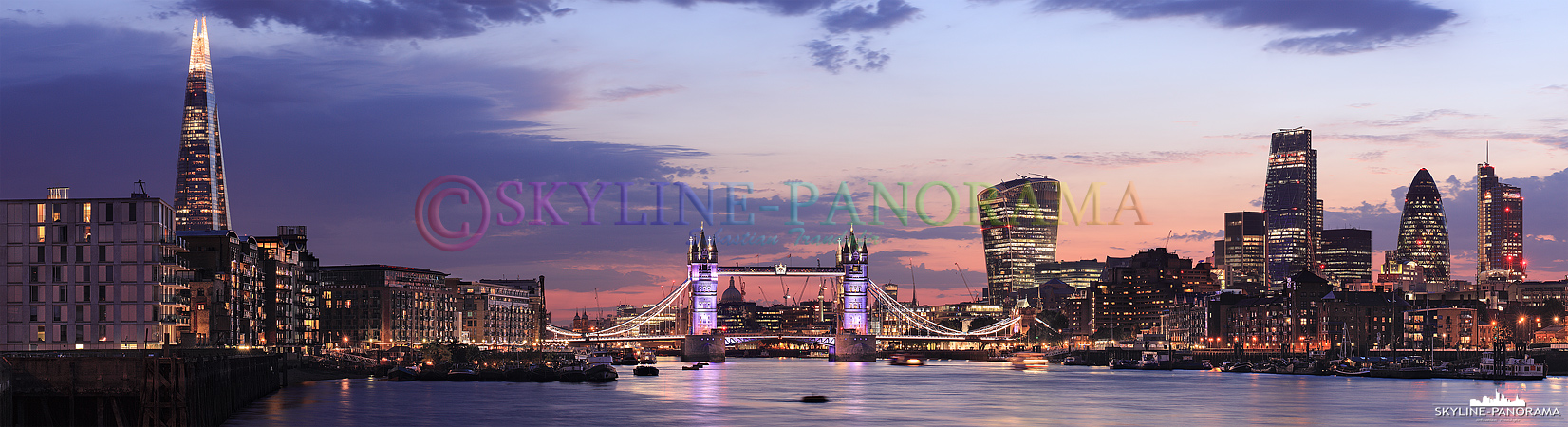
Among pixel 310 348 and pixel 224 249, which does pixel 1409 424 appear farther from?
pixel 310 348

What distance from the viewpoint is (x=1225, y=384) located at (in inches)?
5925

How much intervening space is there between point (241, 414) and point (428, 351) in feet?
280

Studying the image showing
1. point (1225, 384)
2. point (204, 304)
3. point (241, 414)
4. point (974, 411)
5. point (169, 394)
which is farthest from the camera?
point (1225, 384)

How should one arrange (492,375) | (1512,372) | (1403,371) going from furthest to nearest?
(1403,371)
(1512,372)
(492,375)

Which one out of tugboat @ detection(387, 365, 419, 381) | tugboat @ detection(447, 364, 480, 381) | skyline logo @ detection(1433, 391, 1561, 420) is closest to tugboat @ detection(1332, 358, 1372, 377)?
skyline logo @ detection(1433, 391, 1561, 420)

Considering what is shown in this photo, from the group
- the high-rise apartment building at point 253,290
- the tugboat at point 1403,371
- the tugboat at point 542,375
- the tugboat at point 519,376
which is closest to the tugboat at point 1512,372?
the tugboat at point 1403,371

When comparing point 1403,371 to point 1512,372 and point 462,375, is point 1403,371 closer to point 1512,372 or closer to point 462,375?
point 1512,372

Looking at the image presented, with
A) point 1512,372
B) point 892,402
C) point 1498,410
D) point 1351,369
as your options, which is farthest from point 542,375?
point 1512,372

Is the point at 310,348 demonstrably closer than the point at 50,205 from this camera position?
No

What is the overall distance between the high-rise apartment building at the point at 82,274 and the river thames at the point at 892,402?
8.65 meters

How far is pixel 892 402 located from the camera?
373 ft

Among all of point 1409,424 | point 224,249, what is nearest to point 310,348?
point 224,249

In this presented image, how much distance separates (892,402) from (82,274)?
54542mm

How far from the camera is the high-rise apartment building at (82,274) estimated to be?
89.1 meters
